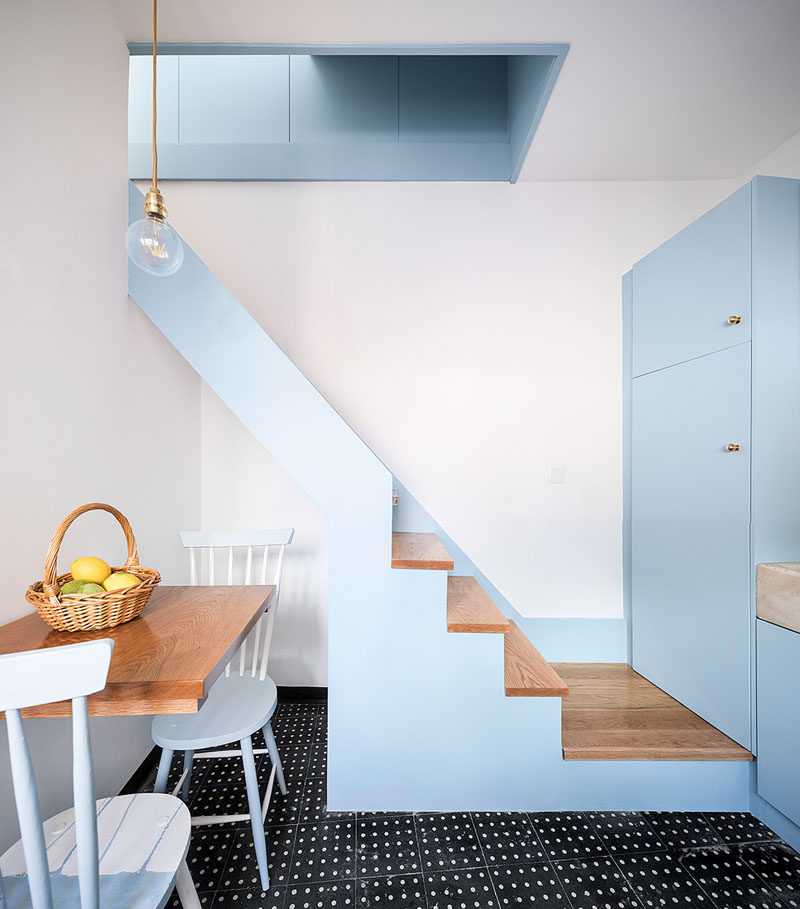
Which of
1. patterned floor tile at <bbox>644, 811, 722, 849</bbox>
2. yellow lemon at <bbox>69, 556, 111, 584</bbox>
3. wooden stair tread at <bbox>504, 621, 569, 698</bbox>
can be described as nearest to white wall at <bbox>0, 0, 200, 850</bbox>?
yellow lemon at <bbox>69, 556, 111, 584</bbox>

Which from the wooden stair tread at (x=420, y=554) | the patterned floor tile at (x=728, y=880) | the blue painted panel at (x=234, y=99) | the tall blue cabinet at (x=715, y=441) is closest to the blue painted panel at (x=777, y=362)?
the tall blue cabinet at (x=715, y=441)

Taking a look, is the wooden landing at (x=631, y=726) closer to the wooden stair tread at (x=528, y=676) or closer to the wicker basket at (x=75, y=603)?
the wooden stair tread at (x=528, y=676)

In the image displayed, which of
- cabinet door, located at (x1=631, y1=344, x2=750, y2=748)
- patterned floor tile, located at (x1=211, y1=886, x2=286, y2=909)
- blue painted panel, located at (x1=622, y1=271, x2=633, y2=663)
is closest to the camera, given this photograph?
patterned floor tile, located at (x1=211, y1=886, x2=286, y2=909)

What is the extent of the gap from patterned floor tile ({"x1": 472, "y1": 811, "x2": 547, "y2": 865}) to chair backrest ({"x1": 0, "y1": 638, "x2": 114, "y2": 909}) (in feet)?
3.92

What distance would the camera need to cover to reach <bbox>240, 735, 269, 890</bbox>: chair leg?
1296mm

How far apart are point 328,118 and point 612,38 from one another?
1.38m

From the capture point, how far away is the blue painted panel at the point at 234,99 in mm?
2312

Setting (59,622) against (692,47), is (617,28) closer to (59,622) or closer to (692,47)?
(692,47)

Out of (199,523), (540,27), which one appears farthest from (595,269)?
(199,523)

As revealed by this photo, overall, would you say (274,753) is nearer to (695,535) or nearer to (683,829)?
(683,829)

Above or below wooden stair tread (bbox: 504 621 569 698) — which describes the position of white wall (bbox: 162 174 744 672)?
above

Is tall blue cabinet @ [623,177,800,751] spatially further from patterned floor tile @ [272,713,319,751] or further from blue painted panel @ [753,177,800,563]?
patterned floor tile @ [272,713,319,751]

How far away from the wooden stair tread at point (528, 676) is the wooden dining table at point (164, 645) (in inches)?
36.1

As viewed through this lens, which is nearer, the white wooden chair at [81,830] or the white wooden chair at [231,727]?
the white wooden chair at [81,830]
